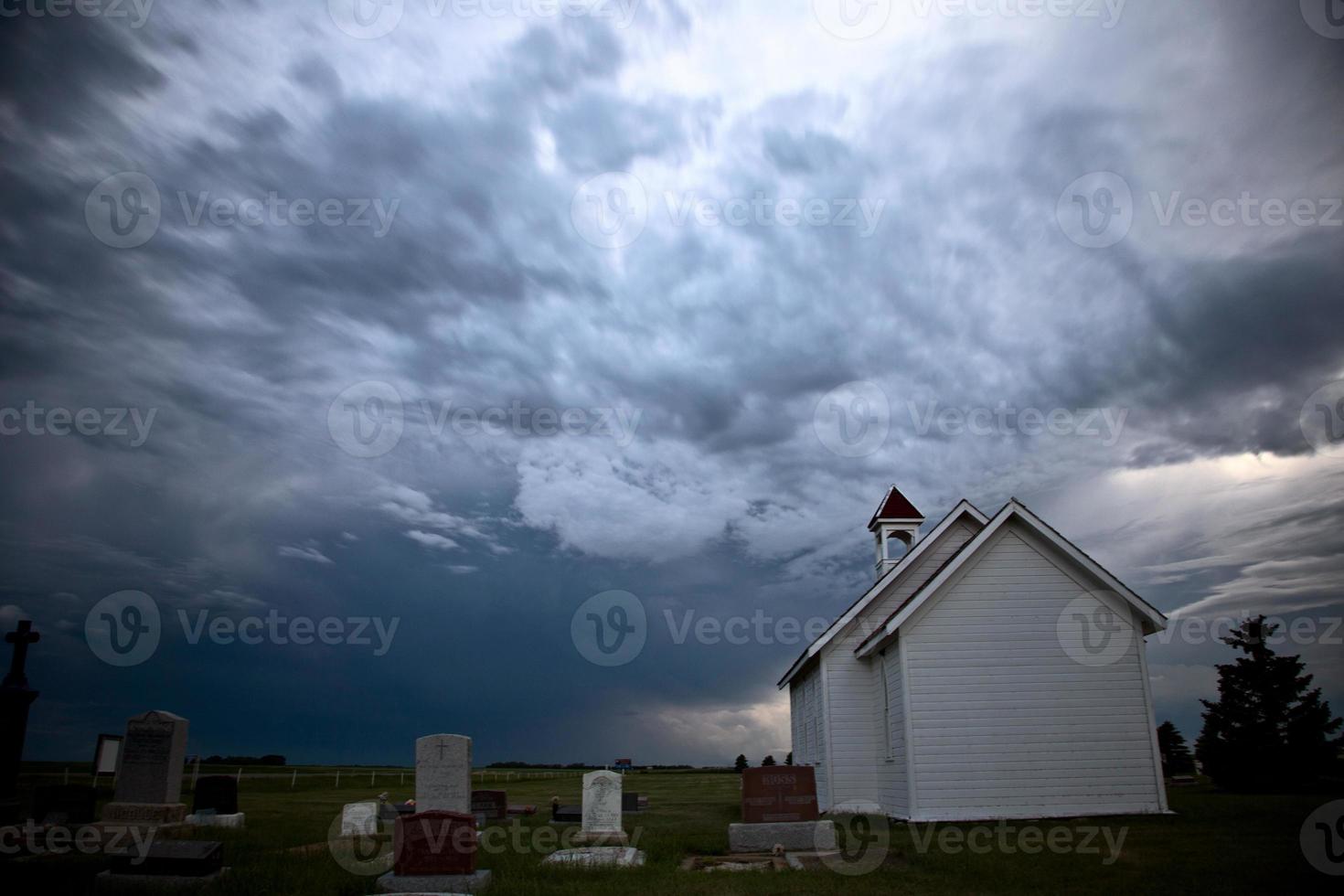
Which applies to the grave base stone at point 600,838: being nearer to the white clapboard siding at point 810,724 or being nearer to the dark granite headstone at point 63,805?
the white clapboard siding at point 810,724

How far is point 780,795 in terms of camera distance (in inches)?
633

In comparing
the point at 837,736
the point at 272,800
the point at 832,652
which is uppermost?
the point at 832,652

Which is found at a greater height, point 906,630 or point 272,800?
point 906,630

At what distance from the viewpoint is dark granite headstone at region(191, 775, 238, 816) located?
62.5 ft

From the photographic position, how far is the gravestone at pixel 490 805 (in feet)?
69.8

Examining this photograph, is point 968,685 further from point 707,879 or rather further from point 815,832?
point 707,879

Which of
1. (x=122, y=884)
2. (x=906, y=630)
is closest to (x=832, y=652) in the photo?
(x=906, y=630)

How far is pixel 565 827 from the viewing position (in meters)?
19.6

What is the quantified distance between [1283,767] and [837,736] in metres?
13.9

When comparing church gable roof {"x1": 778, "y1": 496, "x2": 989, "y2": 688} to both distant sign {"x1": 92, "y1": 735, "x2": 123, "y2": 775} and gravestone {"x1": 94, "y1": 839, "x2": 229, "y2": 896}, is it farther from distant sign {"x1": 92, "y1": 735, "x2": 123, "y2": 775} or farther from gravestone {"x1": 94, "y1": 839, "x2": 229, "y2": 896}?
distant sign {"x1": 92, "y1": 735, "x2": 123, "y2": 775}
